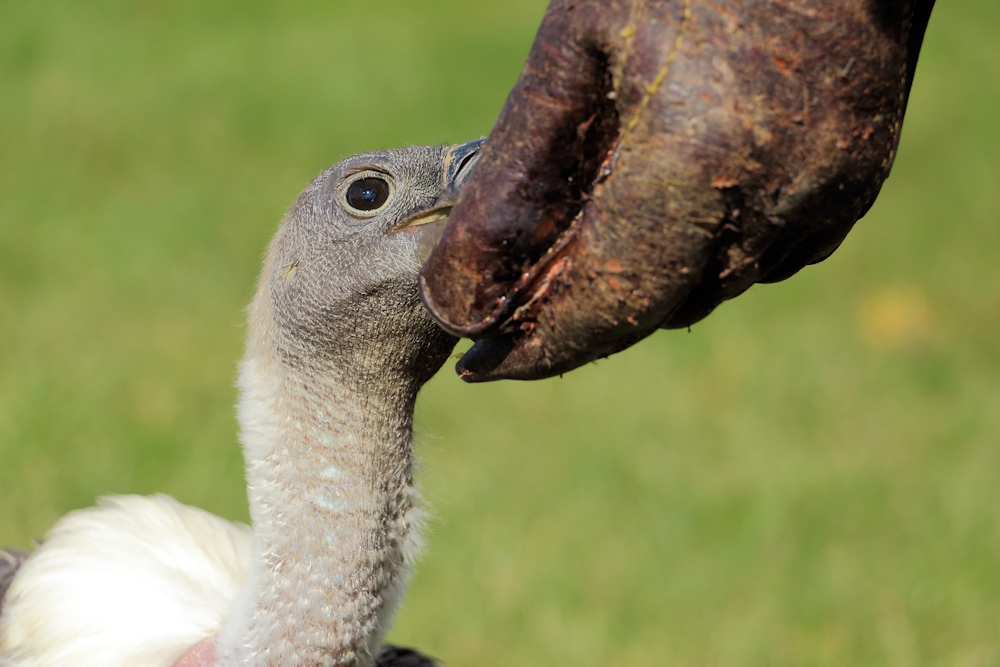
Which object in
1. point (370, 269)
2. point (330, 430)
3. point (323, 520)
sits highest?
point (370, 269)

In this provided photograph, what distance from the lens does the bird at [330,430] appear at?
2.42 metres

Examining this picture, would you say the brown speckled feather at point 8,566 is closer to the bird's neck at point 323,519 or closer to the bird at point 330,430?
the bird at point 330,430

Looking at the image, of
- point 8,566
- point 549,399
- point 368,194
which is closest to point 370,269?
point 368,194

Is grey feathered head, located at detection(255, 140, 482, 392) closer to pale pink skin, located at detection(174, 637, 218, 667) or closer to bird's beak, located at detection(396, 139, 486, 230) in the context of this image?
bird's beak, located at detection(396, 139, 486, 230)

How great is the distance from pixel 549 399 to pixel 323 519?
419 centimetres

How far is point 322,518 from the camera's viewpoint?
2.44m

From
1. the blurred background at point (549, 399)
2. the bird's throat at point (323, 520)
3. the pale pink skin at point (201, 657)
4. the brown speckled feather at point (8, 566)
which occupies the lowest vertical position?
the pale pink skin at point (201, 657)

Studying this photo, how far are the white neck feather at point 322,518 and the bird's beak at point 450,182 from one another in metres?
0.37

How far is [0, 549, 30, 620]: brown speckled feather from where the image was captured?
3232mm

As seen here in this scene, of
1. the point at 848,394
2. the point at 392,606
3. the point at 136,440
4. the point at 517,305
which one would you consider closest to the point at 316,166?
the point at 136,440

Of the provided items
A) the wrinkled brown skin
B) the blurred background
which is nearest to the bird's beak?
the wrinkled brown skin

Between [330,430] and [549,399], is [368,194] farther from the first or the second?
[549,399]

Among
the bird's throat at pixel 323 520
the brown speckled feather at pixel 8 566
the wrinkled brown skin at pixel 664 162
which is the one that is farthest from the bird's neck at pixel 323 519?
the brown speckled feather at pixel 8 566

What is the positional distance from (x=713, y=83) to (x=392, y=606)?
1.44 metres
